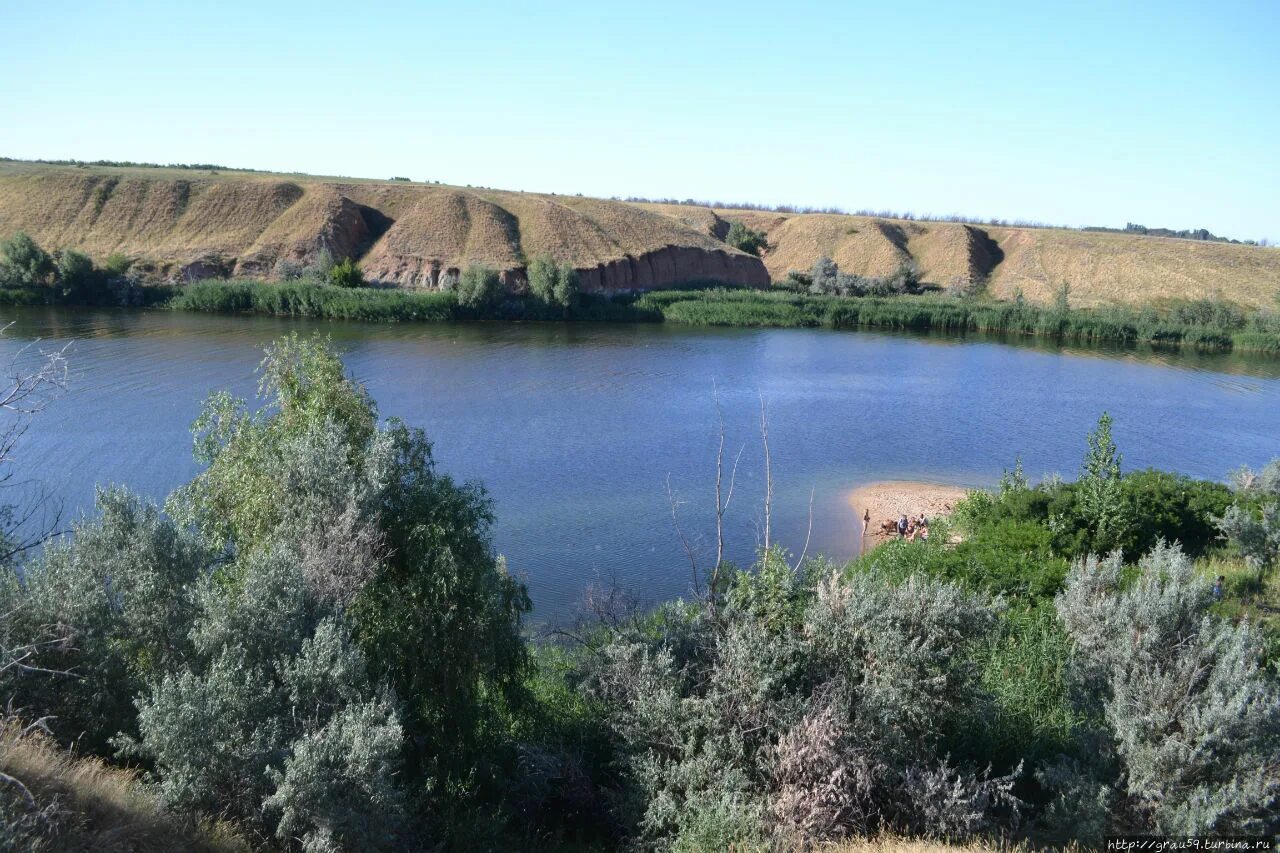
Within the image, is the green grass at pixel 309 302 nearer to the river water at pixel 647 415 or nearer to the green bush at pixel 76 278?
the river water at pixel 647 415

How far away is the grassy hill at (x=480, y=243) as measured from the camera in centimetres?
6756

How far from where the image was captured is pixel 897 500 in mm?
25438

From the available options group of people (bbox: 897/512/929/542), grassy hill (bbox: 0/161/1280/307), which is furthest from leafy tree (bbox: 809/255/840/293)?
group of people (bbox: 897/512/929/542)

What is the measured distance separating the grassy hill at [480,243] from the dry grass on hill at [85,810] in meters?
61.0

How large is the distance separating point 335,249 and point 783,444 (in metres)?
50.7

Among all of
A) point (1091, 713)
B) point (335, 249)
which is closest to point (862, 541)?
point (1091, 713)

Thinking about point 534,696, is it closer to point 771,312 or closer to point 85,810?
point 85,810

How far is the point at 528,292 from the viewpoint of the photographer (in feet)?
207

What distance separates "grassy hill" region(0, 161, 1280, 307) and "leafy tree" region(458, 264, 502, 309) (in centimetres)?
579

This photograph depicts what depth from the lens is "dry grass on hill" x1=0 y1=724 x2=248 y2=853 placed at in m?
6.21

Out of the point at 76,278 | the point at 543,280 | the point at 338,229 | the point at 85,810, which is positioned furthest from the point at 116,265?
the point at 85,810

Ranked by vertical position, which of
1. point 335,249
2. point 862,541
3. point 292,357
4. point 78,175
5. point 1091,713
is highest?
point 78,175

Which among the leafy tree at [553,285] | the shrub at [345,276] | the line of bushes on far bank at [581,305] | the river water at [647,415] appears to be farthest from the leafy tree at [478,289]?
the shrub at [345,276]

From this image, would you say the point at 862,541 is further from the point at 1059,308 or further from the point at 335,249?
the point at 335,249
